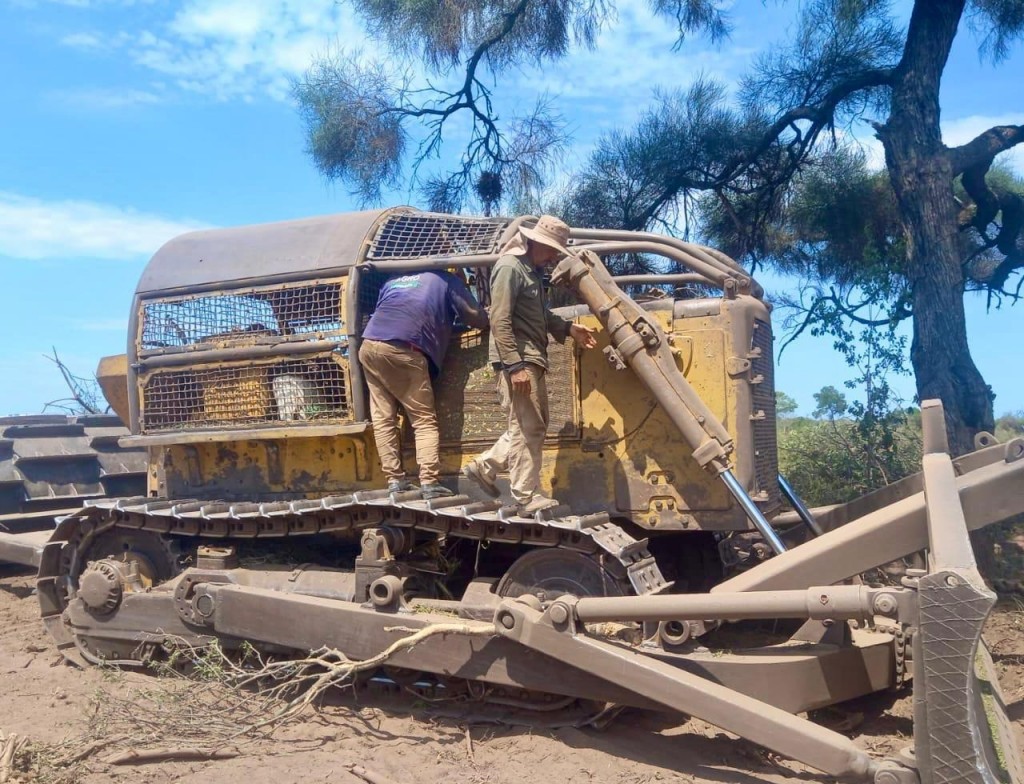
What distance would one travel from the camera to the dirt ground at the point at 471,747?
4340 mm

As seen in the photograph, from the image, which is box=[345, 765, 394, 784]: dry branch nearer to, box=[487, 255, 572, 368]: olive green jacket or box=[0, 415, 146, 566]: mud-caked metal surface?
box=[487, 255, 572, 368]: olive green jacket

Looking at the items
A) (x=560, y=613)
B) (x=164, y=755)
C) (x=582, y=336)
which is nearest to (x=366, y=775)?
(x=164, y=755)

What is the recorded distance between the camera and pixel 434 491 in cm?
548

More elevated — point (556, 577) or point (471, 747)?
point (556, 577)

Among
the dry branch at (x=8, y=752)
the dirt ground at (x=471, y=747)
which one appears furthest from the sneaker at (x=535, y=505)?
the dry branch at (x=8, y=752)

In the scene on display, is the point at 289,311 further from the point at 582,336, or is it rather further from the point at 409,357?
the point at 582,336

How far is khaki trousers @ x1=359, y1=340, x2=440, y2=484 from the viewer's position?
5613 millimetres

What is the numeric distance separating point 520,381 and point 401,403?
0.93 metres

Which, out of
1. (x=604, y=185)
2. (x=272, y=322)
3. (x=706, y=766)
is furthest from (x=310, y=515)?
(x=604, y=185)

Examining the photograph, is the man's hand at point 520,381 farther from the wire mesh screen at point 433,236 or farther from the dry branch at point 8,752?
the dry branch at point 8,752

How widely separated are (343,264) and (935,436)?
3.55 metres

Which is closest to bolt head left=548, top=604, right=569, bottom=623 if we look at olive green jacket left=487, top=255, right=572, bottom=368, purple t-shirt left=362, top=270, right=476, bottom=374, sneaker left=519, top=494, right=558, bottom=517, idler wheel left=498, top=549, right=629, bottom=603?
idler wheel left=498, top=549, right=629, bottom=603

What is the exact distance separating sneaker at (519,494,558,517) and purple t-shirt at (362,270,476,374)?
46.1 inches

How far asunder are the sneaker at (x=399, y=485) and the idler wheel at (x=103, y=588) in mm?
1868
